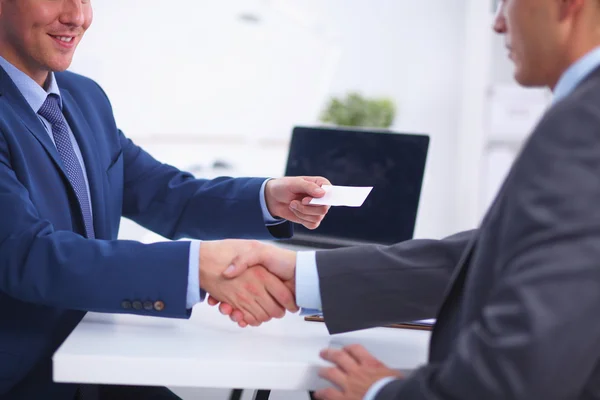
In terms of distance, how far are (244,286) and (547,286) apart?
0.61 meters

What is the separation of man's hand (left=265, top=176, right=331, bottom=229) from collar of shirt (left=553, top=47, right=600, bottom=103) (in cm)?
64

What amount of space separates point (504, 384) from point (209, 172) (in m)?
2.74

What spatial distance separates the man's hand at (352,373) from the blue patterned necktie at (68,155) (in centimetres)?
63

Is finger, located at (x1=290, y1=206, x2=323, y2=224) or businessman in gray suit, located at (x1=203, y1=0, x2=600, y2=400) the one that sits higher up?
businessman in gray suit, located at (x1=203, y1=0, x2=600, y2=400)

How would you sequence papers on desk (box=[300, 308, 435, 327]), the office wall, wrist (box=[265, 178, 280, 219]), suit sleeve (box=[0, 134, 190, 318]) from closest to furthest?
suit sleeve (box=[0, 134, 190, 318])
papers on desk (box=[300, 308, 435, 327])
wrist (box=[265, 178, 280, 219])
the office wall

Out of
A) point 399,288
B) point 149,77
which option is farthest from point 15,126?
point 149,77

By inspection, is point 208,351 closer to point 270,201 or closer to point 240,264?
point 240,264

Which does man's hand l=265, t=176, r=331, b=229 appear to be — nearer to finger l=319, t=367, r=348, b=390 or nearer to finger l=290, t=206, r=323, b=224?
finger l=290, t=206, r=323, b=224

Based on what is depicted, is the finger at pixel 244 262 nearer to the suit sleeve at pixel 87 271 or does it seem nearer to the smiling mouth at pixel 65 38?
the suit sleeve at pixel 87 271

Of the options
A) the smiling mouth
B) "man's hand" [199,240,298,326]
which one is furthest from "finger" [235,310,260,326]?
the smiling mouth

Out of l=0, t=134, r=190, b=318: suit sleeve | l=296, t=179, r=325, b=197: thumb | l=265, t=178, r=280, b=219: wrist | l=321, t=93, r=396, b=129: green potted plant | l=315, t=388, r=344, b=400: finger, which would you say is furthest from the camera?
l=321, t=93, r=396, b=129: green potted plant

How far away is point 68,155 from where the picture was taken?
1411mm

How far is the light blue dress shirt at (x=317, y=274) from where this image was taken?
858 mm

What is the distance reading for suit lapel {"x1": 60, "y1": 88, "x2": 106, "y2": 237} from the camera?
1.46m
